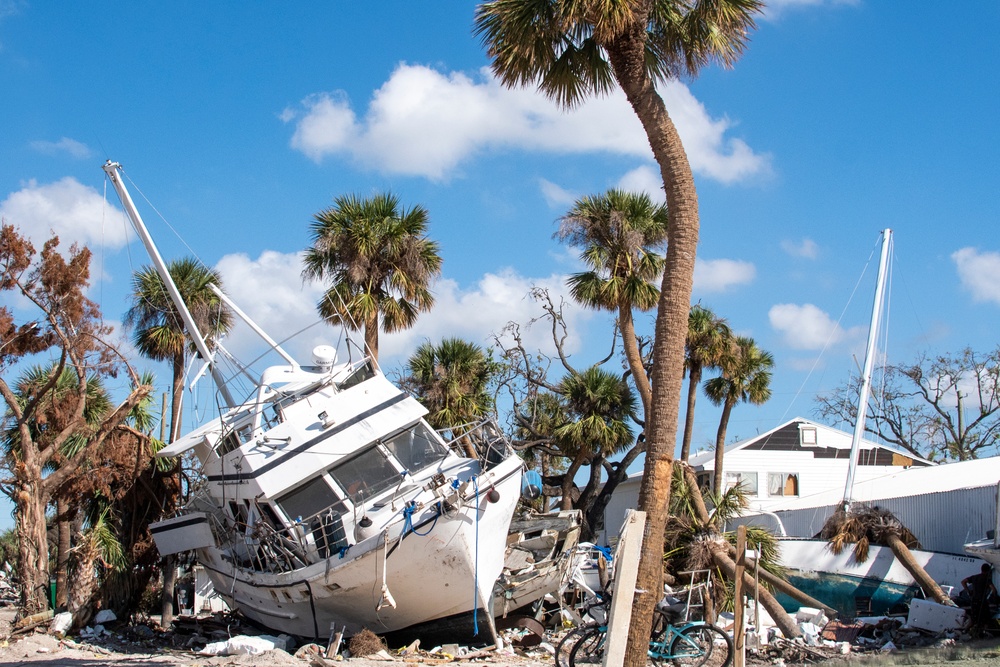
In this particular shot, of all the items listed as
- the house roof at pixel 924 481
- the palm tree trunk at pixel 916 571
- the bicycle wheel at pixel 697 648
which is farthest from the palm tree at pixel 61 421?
the house roof at pixel 924 481

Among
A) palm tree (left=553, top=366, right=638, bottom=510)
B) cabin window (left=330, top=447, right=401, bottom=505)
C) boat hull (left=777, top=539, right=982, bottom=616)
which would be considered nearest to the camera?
cabin window (left=330, top=447, right=401, bottom=505)

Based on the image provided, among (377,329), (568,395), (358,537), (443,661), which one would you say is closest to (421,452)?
(358,537)

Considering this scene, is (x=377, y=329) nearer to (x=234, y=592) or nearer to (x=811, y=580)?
(x=234, y=592)

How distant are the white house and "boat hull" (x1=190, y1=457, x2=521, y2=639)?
2216cm

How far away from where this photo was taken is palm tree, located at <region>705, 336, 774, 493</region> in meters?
31.6

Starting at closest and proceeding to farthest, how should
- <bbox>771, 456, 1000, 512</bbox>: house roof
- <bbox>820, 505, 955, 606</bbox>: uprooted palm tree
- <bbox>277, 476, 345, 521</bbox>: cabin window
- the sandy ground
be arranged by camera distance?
the sandy ground, <bbox>277, 476, 345, 521</bbox>: cabin window, <bbox>820, 505, 955, 606</bbox>: uprooted palm tree, <bbox>771, 456, 1000, 512</bbox>: house roof

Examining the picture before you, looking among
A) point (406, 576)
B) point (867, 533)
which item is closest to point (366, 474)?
point (406, 576)

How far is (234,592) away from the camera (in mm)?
17922

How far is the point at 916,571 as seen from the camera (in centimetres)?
1831

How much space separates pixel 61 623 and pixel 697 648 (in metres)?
12.1

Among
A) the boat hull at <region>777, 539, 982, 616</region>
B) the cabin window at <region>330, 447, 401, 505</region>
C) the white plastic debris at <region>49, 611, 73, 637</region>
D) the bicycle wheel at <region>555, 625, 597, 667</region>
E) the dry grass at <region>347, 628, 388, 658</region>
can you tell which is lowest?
the white plastic debris at <region>49, 611, 73, 637</region>

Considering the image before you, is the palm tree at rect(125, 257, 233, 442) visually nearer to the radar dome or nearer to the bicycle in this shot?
the radar dome

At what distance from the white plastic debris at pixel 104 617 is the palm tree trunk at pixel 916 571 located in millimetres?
15800

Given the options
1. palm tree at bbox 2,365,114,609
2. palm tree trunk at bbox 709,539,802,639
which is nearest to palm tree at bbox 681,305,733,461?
palm tree trunk at bbox 709,539,802,639
